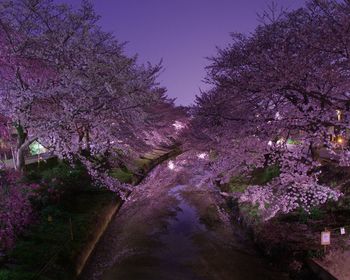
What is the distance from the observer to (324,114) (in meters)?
12.5

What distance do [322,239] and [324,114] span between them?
15.0ft

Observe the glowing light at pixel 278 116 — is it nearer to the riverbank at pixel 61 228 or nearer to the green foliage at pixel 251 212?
the green foliage at pixel 251 212

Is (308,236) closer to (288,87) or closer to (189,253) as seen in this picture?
(189,253)

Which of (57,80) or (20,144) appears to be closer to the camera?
(57,80)

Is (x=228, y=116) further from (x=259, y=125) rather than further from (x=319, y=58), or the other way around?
(x=319, y=58)

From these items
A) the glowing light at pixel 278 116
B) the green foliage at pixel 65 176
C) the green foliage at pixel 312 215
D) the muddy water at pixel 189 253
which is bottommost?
the muddy water at pixel 189 253

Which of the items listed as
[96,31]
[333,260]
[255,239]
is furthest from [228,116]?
[96,31]

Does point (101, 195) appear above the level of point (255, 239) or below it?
above

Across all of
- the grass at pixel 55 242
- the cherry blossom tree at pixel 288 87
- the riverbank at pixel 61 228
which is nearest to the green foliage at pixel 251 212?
the cherry blossom tree at pixel 288 87

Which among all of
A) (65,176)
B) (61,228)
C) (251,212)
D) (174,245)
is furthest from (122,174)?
(61,228)

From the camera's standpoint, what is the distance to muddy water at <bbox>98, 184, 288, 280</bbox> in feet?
45.4

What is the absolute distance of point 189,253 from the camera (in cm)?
1620

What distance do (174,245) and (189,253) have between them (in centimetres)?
128

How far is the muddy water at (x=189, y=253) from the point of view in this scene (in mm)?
13836
